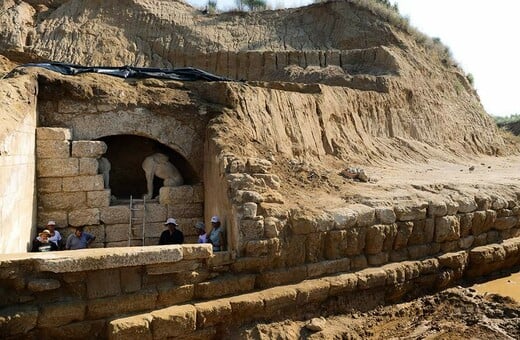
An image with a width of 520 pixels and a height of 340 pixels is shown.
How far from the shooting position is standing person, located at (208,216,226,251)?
18.8ft

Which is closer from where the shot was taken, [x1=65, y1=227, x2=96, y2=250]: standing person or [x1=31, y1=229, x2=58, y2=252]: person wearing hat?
[x1=31, y1=229, x2=58, y2=252]: person wearing hat

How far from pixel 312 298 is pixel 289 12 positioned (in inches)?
530

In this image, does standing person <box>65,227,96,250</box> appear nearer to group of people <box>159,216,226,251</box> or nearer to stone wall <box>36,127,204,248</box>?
stone wall <box>36,127,204,248</box>

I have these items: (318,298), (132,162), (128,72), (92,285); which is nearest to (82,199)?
(132,162)

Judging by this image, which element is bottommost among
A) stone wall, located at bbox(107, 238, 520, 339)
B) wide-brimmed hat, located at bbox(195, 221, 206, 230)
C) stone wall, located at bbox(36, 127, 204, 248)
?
stone wall, located at bbox(107, 238, 520, 339)

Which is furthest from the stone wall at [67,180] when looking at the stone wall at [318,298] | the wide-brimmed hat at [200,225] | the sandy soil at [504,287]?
the sandy soil at [504,287]

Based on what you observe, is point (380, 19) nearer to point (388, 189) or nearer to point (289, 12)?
point (289, 12)

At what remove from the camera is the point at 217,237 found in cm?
576

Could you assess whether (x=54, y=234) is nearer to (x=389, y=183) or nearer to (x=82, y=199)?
(x=82, y=199)

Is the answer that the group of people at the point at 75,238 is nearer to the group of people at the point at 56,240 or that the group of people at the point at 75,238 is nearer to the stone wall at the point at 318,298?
the group of people at the point at 56,240

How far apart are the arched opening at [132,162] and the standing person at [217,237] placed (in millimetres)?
2069

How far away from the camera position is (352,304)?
5.52 metres

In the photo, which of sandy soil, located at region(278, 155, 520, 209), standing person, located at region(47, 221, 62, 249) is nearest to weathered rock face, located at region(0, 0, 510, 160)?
sandy soil, located at region(278, 155, 520, 209)

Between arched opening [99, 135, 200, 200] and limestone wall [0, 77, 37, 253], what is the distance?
1594 millimetres
